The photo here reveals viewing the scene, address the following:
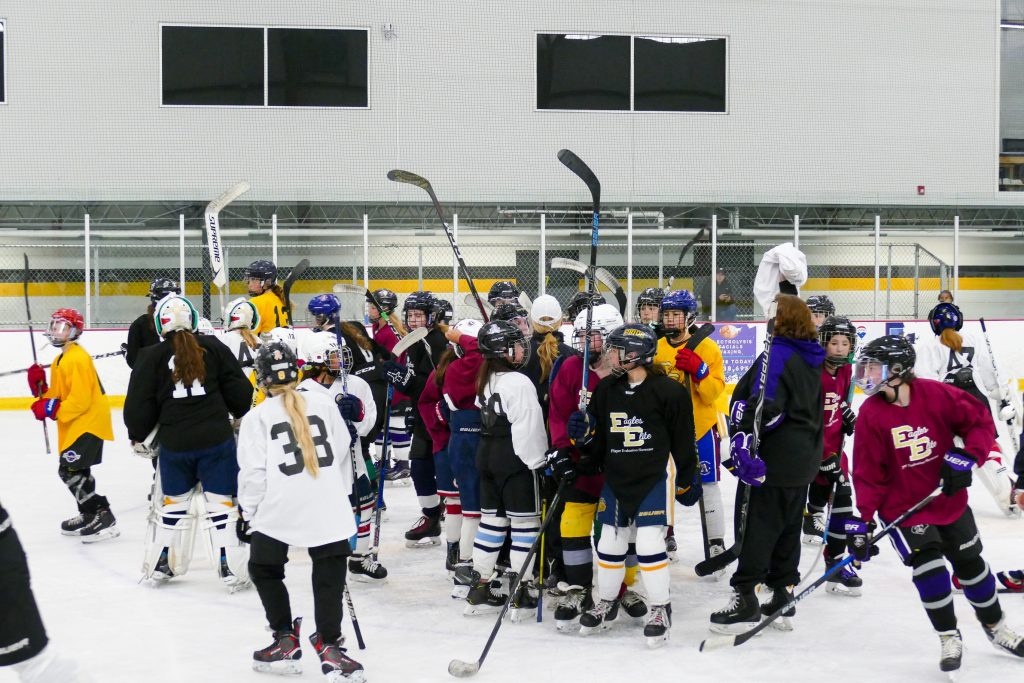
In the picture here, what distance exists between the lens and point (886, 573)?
532 cm

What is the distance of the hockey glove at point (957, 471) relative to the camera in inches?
148

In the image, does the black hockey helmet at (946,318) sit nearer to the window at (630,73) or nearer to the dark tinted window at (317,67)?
the window at (630,73)

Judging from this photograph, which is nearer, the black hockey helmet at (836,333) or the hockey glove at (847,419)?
the black hockey helmet at (836,333)

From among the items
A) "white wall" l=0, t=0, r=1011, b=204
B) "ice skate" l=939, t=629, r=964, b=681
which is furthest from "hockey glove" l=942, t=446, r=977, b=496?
"white wall" l=0, t=0, r=1011, b=204

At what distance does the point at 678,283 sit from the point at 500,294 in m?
7.00

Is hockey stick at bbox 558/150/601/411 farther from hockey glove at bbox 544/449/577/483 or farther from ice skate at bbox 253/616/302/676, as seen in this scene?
ice skate at bbox 253/616/302/676

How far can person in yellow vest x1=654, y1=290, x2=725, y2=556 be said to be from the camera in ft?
16.7

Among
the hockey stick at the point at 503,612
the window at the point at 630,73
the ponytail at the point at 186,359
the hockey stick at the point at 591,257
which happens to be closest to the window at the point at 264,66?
the window at the point at 630,73

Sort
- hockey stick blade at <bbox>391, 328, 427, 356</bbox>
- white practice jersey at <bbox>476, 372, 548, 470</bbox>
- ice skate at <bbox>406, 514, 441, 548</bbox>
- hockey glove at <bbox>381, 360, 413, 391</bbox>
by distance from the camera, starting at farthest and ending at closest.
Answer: ice skate at <bbox>406, 514, 441, 548</bbox>
hockey glove at <bbox>381, 360, 413, 391</bbox>
hockey stick blade at <bbox>391, 328, 427, 356</bbox>
white practice jersey at <bbox>476, 372, 548, 470</bbox>

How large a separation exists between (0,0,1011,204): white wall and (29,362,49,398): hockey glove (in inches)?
333

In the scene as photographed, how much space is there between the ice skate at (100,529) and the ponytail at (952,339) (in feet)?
16.2

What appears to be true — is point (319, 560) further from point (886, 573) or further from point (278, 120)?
point (278, 120)

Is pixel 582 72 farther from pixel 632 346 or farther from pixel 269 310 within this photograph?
pixel 632 346

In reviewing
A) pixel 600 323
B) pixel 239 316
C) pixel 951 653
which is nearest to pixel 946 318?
pixel 600 323
